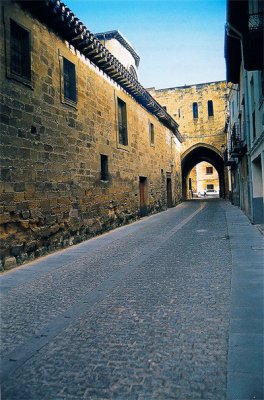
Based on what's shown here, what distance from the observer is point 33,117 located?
20.8 feet

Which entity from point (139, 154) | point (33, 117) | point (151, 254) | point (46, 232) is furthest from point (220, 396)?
point (139, 154)

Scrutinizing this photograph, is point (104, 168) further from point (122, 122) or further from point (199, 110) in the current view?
point (199, 110)

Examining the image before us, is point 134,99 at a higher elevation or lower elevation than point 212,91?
lower

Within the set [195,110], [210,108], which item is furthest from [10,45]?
[210,108]

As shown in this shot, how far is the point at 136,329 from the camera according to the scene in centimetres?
281

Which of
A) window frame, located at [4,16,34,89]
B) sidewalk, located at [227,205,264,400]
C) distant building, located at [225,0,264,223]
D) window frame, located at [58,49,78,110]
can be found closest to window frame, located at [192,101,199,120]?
distant building, located at [225,0,264,223]

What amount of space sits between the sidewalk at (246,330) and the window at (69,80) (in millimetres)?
5851

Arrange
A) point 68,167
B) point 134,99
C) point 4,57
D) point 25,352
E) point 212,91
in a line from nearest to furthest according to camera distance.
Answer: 1. point 25,352
2. point 4,57
3. point 68,167
4. point 134,99
5. point 212,91

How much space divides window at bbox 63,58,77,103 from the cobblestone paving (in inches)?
192

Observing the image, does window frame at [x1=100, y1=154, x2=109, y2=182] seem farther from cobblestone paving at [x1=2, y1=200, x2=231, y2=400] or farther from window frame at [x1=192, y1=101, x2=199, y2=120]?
A: window frame at [x1=192, y1=101, x2=199, y2=120]

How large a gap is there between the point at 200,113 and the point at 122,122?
1644 cm

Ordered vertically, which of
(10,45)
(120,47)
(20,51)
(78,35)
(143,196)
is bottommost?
(143,196)

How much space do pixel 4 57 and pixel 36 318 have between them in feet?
15.6

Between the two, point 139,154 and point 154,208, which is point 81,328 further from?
point 154,208
